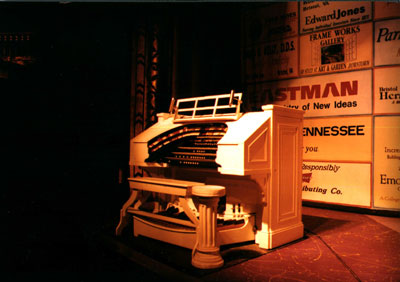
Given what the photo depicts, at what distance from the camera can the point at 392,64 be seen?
4902 millimetres

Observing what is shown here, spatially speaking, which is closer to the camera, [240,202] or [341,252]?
[341,252]

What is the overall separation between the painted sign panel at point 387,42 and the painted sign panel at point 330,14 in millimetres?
268

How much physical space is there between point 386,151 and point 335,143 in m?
0.73

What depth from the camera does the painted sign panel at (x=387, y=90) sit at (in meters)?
4.87

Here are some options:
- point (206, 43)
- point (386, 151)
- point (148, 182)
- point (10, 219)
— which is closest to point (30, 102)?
point (10, 219)

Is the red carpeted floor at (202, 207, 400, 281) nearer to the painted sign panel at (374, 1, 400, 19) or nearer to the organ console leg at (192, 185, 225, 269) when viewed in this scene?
the organ console leg at (192, 185, 225, 269)

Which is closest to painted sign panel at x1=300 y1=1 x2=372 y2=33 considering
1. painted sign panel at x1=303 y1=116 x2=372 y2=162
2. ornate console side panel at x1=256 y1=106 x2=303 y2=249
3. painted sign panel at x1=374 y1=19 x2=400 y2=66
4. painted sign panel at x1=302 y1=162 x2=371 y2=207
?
painted sign panel at x1=374 y1=19 x2=400 y2=66

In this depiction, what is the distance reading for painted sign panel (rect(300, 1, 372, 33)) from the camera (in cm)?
514

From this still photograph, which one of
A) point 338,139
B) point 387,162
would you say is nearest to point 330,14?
point 338,139

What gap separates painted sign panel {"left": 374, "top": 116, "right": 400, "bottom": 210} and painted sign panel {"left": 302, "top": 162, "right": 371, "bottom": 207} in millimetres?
133

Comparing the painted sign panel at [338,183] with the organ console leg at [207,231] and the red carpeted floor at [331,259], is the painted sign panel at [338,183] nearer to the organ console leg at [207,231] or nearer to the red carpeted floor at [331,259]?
the red carpeted floor at [331,259]

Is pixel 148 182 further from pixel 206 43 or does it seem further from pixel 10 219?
pixel 206 43

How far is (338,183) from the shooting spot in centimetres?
535

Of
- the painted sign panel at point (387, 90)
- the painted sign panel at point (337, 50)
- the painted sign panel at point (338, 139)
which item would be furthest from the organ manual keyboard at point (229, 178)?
the painted sign panel at point (337, 50)
